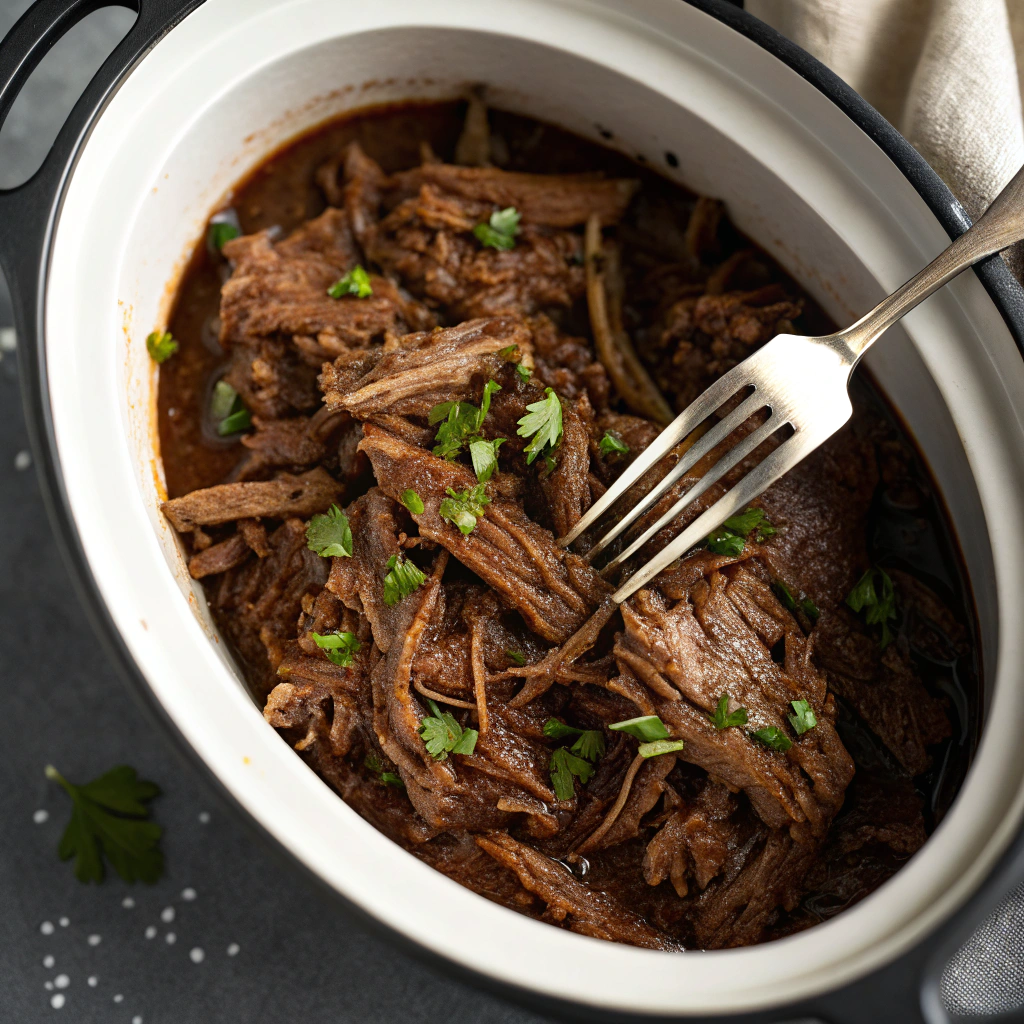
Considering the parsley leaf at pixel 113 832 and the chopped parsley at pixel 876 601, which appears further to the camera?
the parsley leaf at pixel 113 832

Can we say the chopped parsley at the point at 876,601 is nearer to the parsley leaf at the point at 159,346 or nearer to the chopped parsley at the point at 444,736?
the chopped parsley at the point at 444,736

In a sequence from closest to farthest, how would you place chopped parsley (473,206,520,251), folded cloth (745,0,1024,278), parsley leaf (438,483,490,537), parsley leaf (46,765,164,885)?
parsley leaf (438,483,490,537), folded cloth (745,0,1024,278), chopped parsley (473,206,520,251), parsley leaf (46,765,164,885)

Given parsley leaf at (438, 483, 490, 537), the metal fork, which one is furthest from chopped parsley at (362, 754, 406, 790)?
the metal fork

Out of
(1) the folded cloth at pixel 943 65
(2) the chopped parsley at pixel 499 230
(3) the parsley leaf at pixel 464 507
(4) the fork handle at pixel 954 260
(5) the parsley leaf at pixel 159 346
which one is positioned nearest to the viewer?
(4) the fork handle at pixel 954 260

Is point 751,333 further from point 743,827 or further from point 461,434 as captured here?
point 743,827

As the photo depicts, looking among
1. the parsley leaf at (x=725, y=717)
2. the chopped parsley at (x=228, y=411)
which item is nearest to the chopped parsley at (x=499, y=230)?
the chopped parsley at (x=228, y=411)

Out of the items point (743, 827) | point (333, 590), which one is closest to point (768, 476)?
point (743, 827)

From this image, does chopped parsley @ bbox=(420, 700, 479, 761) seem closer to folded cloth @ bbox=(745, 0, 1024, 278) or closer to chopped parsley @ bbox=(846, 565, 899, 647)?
chopped parsley @ bbox=(846, 565, 899, 647)
